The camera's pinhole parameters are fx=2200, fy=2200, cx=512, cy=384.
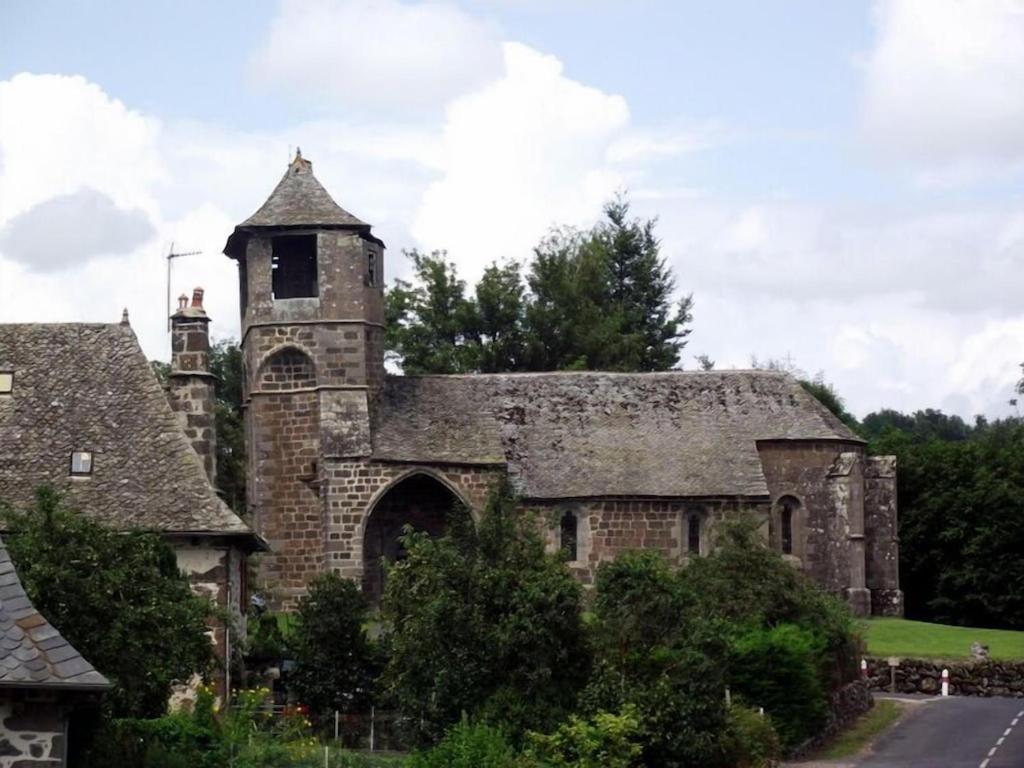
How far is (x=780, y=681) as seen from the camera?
3669cm

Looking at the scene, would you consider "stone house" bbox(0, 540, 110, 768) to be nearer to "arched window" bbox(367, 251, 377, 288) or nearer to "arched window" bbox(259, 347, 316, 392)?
"arched window" bbox(259, 347, 316, 392)

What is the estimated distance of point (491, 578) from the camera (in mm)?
34375

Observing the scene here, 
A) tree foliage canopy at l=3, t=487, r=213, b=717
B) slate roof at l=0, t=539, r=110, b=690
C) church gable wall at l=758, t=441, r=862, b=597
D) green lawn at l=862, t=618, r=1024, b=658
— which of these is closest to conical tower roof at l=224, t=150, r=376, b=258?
church gable wall at l=758, t=441, r=862, b=597

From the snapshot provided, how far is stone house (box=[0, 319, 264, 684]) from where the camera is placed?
37.2m

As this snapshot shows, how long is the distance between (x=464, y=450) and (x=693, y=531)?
625 cm

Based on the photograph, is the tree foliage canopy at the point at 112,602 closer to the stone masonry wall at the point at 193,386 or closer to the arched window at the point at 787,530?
the stone masonry wall at the point at 193,386

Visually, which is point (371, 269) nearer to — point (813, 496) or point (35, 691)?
point (813, 496)

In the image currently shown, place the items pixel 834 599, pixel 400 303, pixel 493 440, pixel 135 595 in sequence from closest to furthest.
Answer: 1. pixel 135 595
2. pixel 834 599
3. pixel 493 440
4. pixel 400 303

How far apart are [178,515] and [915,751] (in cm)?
1304

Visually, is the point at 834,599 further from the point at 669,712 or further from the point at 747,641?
the point at 669,712

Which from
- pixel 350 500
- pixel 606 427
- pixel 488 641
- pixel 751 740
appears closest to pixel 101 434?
pixel 488 641

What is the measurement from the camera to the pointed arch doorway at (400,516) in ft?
Answer: 177

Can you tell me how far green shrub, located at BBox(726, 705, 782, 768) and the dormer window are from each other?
906 inches

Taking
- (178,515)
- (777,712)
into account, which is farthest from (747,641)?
(178,515)
